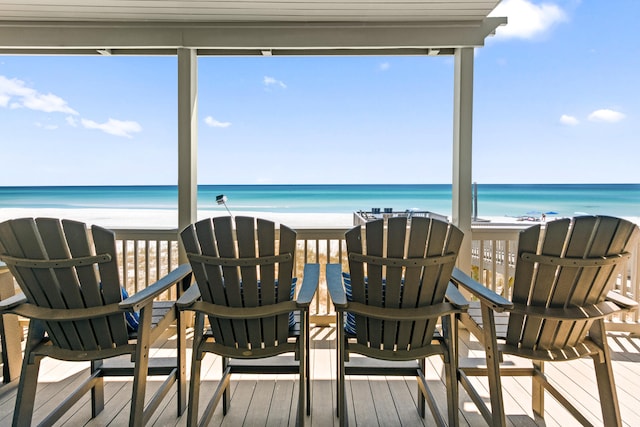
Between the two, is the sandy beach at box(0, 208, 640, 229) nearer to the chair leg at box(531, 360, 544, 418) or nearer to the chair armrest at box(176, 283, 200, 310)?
the chair leg at box(531, 360, 544, 418)

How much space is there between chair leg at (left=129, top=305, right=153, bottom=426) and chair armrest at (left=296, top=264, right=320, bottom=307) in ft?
2.46

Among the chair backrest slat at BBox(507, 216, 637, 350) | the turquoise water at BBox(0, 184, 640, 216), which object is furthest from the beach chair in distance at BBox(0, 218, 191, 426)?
the turquoise water at BBox(0, 184, 640, 216)

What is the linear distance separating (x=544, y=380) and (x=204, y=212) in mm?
17798

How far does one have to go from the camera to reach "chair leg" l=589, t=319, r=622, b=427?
5.69 ft

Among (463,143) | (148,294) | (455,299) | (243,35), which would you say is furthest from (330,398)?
(243,35)

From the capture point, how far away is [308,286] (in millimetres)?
1862

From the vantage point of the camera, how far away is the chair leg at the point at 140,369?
166 centimetres

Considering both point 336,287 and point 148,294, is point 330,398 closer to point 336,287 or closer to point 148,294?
point 336,287

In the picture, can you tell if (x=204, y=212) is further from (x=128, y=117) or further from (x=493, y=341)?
(x=493, y=341)

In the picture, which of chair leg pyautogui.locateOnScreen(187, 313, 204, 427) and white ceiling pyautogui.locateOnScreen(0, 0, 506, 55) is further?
white ceiling pyautogui.locateOnScreen(0, 0, 506, 55)

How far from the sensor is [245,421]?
6.46 ft

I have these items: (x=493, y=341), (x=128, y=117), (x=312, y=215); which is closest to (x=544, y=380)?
(x=493, y=341)

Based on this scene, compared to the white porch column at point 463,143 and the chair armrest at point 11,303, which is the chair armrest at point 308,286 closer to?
the chair armrest at point 11,303

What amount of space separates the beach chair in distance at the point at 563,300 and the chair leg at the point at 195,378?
1.41 m
